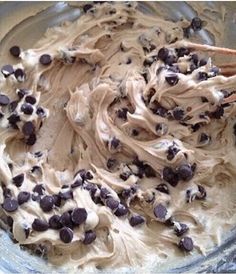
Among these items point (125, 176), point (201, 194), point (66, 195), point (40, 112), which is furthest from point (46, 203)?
point (201, 194)

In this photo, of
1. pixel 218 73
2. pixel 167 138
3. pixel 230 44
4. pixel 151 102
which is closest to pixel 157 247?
pixel 167 138

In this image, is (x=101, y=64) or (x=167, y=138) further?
(x=101, y=64)

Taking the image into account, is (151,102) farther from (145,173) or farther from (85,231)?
(85,231)

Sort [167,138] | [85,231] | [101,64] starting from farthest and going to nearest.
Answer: [101,64] → [167,138] → [85,231]

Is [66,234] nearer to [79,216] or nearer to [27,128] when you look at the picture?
[79,216]

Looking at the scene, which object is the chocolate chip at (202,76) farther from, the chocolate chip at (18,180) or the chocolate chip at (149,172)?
the chocolate chip at (18,180)

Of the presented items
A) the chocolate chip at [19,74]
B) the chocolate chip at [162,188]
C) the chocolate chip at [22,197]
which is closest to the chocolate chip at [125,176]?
the chocolate chip at [162,188]

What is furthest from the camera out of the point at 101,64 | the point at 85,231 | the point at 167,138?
the point at 101,64
